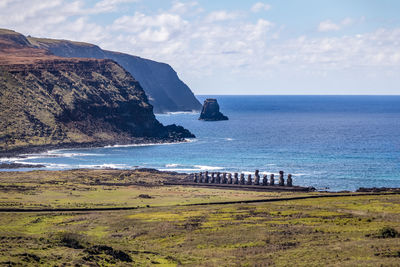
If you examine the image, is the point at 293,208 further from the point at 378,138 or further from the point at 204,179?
the point at 378,138

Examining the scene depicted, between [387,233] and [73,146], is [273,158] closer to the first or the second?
[73,146]

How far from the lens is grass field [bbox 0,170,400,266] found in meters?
47.5

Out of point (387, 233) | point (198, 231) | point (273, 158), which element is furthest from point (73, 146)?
point (387, 233)

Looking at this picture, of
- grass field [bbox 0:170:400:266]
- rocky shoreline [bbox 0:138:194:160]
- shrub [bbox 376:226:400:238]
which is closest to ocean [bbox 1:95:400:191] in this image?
rocky shoreline [bbox 0:138:194:160]

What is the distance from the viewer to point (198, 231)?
197ft

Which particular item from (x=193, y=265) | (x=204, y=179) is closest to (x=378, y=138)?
(x=204, y=179)

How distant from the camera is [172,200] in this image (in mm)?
83688

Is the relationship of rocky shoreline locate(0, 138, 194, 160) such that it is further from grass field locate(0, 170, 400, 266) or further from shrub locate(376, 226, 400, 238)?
shrub locate(376, 226, 400, 238)

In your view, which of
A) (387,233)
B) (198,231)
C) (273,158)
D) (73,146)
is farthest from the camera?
(73,146)

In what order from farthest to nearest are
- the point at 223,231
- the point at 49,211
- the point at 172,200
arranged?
the point at 172,200 → the point at 49,211 → the point at 223,231

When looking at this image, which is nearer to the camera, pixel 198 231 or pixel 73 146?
pixel 198 231

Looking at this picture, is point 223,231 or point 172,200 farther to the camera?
point 172,200

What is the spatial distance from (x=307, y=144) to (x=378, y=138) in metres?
29.5

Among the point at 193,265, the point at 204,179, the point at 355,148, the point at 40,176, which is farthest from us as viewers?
the point at 355,148
